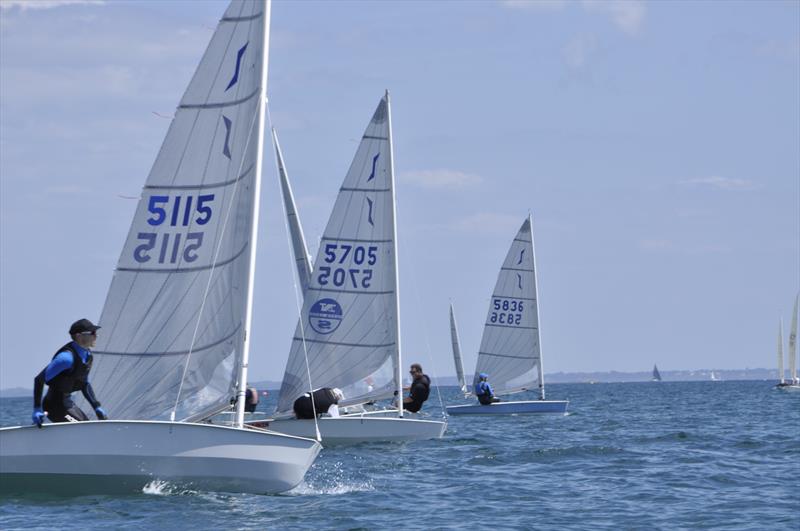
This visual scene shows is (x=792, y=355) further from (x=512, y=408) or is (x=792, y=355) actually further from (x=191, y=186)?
(x=191, y=186)

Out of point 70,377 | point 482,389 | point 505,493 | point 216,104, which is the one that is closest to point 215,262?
point 216,104

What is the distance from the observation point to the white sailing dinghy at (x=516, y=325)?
41438 millimetres

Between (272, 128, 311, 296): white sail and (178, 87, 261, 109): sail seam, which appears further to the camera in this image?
(272, 128, 311, 296): white sail

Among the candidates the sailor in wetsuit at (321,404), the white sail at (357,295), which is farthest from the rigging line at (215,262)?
the white sail at (357,295)

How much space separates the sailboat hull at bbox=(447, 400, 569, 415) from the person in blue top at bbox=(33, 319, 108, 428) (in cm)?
2366

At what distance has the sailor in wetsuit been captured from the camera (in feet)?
73.6

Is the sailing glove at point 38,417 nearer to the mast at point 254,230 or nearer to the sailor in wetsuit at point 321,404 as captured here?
the mast at point 254,230

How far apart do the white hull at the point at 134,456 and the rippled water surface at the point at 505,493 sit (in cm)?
21

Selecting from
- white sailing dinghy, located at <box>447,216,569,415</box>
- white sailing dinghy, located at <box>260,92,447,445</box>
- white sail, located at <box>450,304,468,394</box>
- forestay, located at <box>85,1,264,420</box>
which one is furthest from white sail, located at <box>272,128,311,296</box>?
white sail, located at <box>450,304,468,394</box>

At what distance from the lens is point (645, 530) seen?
13281 millimetres

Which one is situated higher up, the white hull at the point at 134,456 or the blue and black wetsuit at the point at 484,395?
the blue and black wetsuit at the point at 484,395

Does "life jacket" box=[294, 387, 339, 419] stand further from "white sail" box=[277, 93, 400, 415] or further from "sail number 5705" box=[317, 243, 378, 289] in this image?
"sail number 5705" box=[317, 243, 378, 289]

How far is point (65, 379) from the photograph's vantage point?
44.9 ft

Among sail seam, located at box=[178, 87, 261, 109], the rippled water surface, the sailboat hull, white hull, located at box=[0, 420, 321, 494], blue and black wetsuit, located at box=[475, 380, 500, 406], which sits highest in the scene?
sail seam, located at box=[178, 87, 261, 109]
